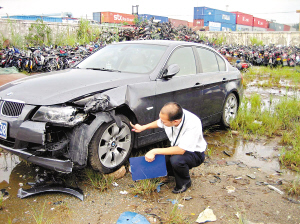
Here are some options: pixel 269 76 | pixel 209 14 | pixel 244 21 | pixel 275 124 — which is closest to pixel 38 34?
pixel 269 76

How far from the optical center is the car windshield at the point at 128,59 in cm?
409

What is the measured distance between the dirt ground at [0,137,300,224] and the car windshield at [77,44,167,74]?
61.3 inches

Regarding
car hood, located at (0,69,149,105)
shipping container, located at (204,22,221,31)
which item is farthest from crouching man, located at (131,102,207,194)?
shipping container, located at (204,22,221,31)

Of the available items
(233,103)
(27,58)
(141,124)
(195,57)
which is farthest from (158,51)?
(27,58)

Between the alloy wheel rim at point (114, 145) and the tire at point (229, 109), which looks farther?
the tire at point (229, 109)

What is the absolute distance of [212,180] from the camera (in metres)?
3.60

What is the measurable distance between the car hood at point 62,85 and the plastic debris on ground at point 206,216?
5.77 feet

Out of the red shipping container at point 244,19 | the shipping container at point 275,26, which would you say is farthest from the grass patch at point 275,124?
the shipping container at point 275,26

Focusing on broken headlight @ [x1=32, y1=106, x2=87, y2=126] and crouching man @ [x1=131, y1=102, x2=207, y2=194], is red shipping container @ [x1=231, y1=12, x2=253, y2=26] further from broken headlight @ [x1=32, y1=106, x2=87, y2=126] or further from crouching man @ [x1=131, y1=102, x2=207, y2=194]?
broken headlight @ [x1=32, y1=106, x2=87, y2=126]

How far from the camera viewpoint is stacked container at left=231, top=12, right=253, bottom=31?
66.3 meters

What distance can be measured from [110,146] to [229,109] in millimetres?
3079

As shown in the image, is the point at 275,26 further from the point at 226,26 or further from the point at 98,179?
the point at 98,179

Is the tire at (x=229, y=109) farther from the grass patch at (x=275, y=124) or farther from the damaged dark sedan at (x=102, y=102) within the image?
the damaged dark sedan at (x=102, y=102)

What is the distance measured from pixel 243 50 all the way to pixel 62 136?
16.6 metres
